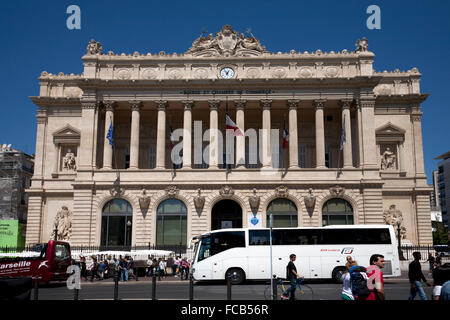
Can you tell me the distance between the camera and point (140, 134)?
4978 centimetres

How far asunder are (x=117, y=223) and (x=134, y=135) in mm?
9139

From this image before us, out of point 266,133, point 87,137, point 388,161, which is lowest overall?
point 388,161

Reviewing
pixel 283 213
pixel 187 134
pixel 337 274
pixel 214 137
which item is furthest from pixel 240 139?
pixel 337 274

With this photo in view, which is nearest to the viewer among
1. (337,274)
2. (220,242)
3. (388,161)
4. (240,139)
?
(337,274)

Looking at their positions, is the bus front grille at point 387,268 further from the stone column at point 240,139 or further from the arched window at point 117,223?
the arched window at point 117,223

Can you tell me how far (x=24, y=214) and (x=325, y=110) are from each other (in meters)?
50.3

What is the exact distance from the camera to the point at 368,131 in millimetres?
44812

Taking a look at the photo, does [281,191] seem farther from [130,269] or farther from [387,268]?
[387,268]

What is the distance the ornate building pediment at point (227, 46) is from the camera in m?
47.0

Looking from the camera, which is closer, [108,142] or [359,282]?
[359,282]

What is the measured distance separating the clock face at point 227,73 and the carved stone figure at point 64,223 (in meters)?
22.4

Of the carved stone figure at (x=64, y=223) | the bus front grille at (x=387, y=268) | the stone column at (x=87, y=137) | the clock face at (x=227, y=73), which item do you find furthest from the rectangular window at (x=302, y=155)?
the carved stone figure at (x=64, y=223)

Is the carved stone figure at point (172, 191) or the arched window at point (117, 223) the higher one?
the carved stone figure at point (172, 191)
